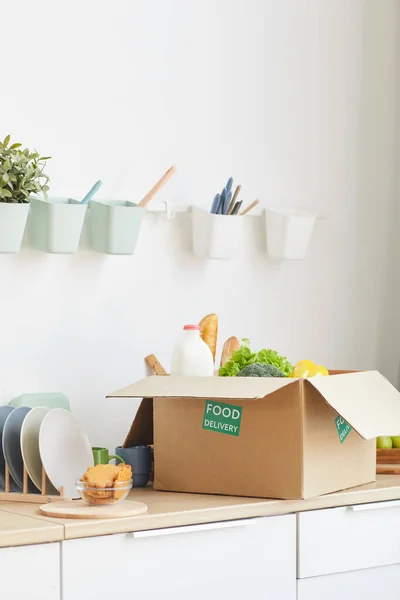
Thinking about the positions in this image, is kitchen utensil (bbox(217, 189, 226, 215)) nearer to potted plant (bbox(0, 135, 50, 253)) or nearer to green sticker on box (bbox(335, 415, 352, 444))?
potted plant (bbox(0, 135, 50, 253))

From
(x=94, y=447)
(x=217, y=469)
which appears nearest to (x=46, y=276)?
(x=94, y=447)

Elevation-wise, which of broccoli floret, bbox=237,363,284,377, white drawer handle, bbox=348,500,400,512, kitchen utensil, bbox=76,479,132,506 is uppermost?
broccoli floret, bbox=237,363,284,377

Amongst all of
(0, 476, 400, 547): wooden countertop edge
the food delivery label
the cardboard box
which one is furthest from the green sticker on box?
the food delivery label

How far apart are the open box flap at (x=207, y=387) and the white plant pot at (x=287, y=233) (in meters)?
0.70

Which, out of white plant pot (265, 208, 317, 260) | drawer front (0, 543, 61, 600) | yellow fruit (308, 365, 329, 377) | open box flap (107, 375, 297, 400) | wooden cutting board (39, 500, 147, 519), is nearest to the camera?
drawer front (0, 543, 61, 600)

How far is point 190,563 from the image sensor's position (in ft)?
6.25

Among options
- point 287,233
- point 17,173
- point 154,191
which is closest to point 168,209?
point 154,191

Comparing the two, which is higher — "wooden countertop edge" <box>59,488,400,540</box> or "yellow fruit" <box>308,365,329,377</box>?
"yellow fruit" <box>308,365,329,377</box>

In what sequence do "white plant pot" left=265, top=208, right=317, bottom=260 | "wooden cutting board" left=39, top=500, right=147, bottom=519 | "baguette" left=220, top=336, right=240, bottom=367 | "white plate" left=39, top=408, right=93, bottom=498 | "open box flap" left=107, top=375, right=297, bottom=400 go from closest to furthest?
1. "wooden cutting board" left=39, top=500, right=147, bottom=519
2. "open box flap" left=107, top=375, right=297, bottom=400
3. "white plate" left=39, top=408, right=93, bottom=498
4. "baguette" left=220, top=336, right=240, bottom=367
5. "white plant pot" left=265, top=208, right=317, bottom=260

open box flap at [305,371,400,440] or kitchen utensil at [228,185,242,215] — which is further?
kitchen utensil at [228,185,242,215]

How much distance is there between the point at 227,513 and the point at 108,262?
80 cm

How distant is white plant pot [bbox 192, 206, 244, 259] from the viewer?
8.40ft

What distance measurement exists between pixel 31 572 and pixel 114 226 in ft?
3.00

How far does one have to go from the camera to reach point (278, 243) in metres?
2.74
